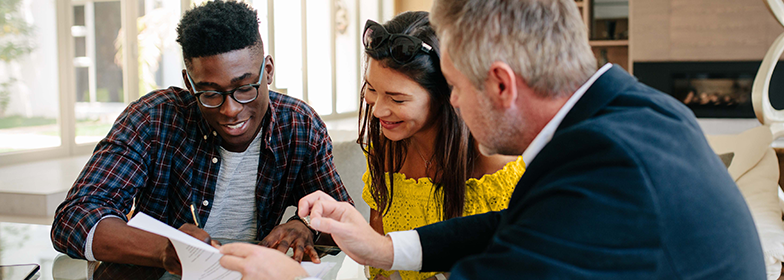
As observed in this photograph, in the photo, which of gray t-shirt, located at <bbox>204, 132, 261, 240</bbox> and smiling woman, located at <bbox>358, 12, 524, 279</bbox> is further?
gray t-shirt, located at <bbox>204, 132, 261, 240</bbox>

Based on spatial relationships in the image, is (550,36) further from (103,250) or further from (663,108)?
(103,250)

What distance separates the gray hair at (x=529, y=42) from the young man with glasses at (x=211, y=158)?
681 millimetres

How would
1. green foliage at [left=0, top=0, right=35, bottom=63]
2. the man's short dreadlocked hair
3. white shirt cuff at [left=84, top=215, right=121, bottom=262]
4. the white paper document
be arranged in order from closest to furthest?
1. the white paper document
2. white shirt cuff at [left=84, top=215, right=121, bottom=262]
3. the man's short dreadlocked hair
4. green foliage at [left=0, top=0, right=35, bottom=63]

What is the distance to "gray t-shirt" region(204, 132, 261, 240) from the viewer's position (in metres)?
1.56

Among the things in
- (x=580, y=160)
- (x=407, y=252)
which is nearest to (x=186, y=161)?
(x=407, y=252)

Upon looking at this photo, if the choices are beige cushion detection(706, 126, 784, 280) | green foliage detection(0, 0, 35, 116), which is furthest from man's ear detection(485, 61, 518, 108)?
green foliage detection(0, 0, 35, 116)

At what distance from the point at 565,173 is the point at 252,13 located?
110 centimetres

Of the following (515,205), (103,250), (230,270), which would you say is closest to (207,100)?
(103,250)

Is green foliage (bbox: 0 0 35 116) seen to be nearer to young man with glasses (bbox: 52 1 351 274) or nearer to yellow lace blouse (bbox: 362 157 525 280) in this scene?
young man with glasses (bbox: 52 1 351 274)

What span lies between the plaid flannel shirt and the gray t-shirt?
0.02m

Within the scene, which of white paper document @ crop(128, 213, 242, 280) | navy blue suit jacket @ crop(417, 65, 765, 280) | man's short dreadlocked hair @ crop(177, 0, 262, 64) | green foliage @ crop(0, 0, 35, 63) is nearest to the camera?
navy blue suit jacket @ crop(417, 65, 765, 280)

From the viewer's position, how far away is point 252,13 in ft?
5.00

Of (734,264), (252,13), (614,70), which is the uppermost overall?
(252,13)

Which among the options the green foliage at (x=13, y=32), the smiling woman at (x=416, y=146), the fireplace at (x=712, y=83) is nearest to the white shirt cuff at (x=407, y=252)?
the smiling woman at (x=416, y=146)
